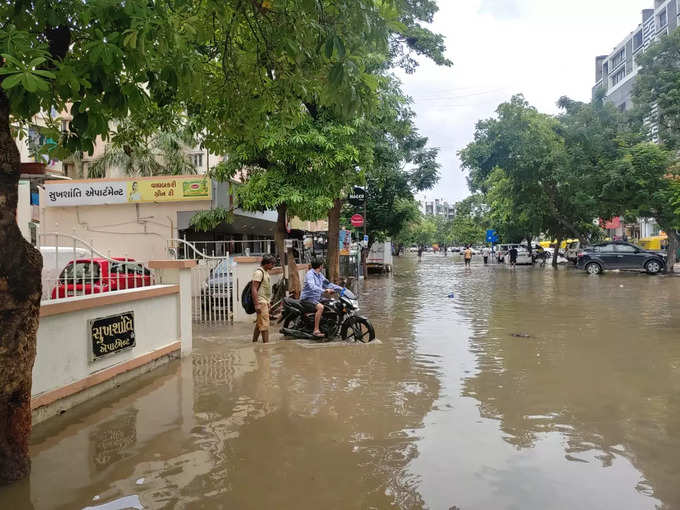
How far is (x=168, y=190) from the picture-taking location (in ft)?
68.2

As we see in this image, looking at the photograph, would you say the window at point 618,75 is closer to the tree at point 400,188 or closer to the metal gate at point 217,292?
the tree at point 400,188

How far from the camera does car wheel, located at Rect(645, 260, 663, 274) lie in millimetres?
28391

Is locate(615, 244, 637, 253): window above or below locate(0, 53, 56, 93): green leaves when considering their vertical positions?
below

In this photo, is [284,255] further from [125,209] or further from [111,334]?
[125,209]

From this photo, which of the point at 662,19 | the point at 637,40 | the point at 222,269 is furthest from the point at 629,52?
the point at 222,269

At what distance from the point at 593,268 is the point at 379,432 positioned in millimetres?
28493

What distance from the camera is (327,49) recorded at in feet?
11.7

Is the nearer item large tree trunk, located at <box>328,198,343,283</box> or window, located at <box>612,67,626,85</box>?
large tree trunk, located at <box>328,198,343,283</box>

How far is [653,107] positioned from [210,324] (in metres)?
27.0

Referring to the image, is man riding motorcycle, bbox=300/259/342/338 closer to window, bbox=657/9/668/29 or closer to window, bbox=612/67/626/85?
window, bbox=657/9/668/29

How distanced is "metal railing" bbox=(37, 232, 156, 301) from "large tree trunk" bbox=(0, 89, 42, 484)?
181 cm

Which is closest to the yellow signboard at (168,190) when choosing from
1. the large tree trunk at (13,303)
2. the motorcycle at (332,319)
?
the motorcycle at (332,319)

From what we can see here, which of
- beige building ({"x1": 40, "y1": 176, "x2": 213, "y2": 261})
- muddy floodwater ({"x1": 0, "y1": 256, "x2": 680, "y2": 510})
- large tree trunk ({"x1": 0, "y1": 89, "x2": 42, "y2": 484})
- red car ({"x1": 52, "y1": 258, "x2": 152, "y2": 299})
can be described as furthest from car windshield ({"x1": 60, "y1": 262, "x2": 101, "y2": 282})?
beige building ({"x1": 40, "y1": 176, "x2": 213, "y2": 261})

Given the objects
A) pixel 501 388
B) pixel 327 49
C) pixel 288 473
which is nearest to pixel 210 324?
pixel 501 388
